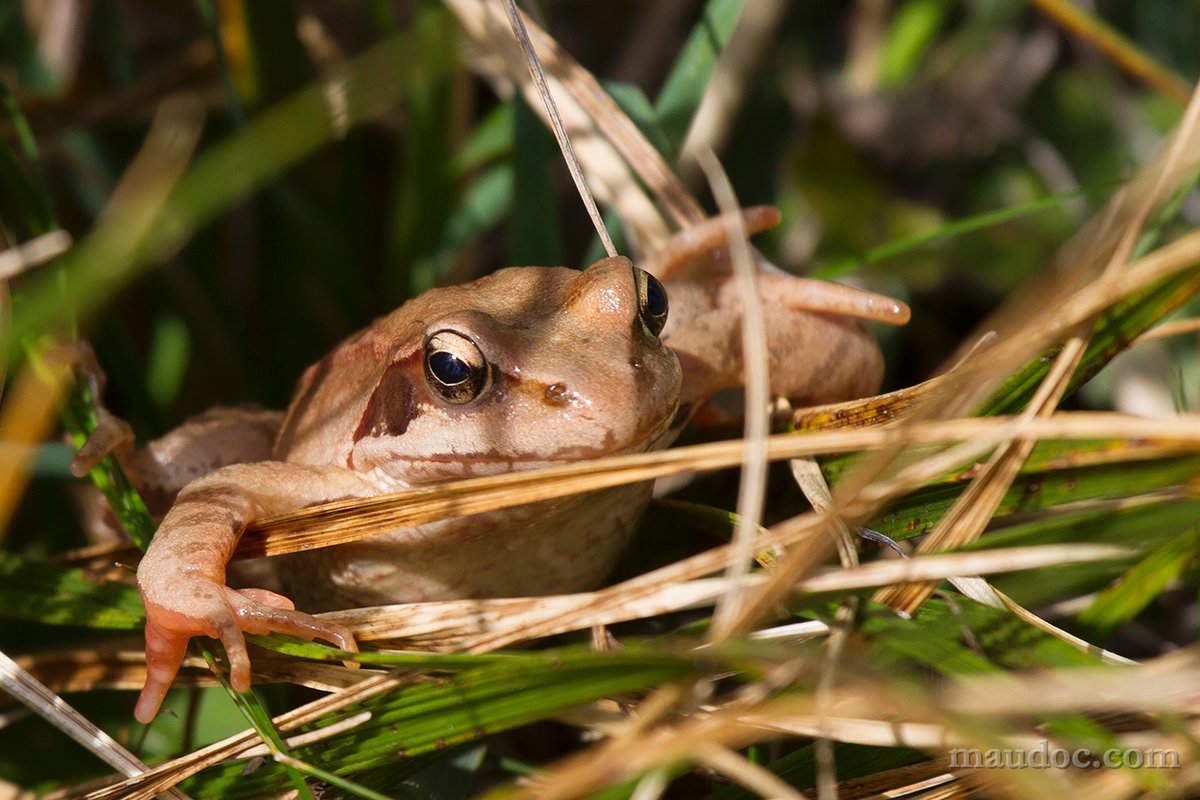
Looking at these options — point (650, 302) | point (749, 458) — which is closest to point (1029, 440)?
point (749, 458)

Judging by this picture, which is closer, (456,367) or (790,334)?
(456,367)

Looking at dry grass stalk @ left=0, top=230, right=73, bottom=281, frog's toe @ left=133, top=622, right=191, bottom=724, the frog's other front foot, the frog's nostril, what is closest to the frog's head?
the frog's nostril

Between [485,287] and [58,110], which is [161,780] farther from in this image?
[58,110]

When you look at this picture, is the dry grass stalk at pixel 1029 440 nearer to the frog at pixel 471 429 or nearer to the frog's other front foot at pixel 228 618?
the frog at pixel 471 429

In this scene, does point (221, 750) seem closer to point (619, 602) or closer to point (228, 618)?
point (228, 618)

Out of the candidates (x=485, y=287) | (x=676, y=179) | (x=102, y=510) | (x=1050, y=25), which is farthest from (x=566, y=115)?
(x=1050, y=25)

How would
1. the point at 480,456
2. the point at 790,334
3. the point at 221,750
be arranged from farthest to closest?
the point at 790,334 → the point at 480,456 → the point at 221,750

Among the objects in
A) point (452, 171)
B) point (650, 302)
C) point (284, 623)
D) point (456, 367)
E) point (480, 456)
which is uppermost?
point (452, 171)
